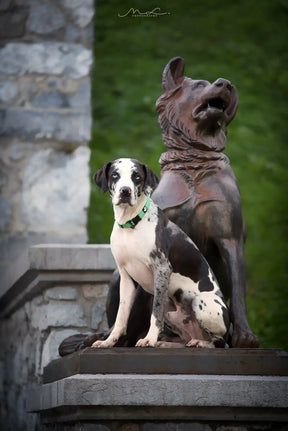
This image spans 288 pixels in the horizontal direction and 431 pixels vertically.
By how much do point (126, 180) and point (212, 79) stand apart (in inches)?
181

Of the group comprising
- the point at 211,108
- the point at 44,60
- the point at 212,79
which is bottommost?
the point at 211,108

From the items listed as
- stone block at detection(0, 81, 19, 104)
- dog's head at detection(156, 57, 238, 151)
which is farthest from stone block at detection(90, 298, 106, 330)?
stone block at detection(0, 81, 19, 104)

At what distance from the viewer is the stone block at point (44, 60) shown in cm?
749

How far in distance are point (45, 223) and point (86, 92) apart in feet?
3.17

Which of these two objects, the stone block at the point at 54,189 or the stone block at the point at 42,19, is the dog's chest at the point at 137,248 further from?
the stone block at the point at 42,19

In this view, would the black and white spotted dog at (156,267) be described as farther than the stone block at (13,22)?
No

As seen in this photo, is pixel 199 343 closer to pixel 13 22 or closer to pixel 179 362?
pixel 179 362

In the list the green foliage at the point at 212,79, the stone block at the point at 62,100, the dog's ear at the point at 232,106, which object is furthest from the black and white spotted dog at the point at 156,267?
the green foliage at the point at 212,79

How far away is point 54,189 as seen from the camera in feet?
24.3

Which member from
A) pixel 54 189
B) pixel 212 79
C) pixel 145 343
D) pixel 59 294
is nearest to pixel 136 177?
pixel 145 343

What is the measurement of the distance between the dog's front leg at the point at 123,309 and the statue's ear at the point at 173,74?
0.94 metres

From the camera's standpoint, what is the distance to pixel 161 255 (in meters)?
4.30

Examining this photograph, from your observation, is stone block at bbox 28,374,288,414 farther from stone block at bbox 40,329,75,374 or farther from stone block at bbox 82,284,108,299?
stone block at bbox 82,284,108,299

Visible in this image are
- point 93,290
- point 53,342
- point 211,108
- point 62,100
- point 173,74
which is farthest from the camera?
point 62,100
